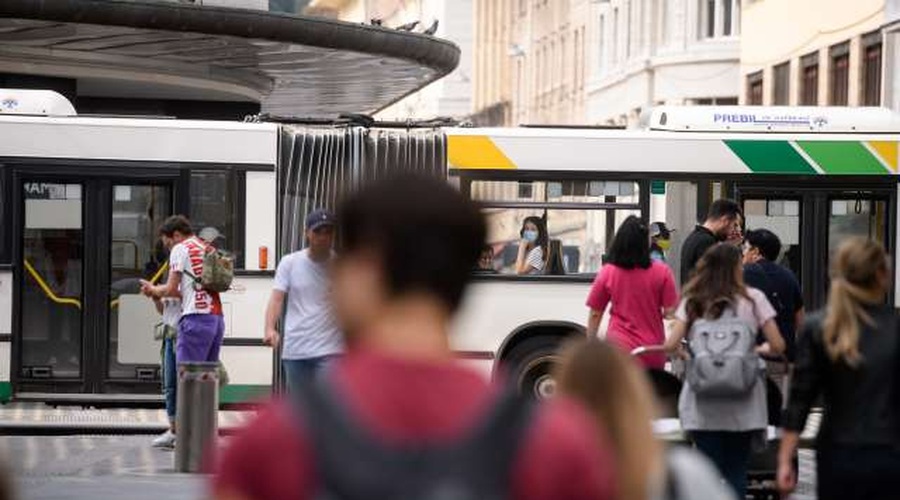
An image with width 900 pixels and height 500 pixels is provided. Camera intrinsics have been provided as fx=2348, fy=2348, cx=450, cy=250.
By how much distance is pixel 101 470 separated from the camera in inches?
593

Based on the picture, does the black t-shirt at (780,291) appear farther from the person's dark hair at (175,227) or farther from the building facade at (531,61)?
the building facade at (531,61)

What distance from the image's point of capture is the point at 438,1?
115m

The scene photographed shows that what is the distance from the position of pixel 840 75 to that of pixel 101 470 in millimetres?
29144

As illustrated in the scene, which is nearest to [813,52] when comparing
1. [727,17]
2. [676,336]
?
[727,17]

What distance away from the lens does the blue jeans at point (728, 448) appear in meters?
9.61

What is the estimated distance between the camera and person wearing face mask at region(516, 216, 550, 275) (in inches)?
742

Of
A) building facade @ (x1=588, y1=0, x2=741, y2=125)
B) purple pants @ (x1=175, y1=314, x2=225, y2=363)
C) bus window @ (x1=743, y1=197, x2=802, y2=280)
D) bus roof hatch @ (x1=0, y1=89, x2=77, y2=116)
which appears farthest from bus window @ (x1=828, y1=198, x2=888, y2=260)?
building facade @ (x1=588, y1=0, x2=741, y2=125)

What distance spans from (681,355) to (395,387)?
A: 764cm

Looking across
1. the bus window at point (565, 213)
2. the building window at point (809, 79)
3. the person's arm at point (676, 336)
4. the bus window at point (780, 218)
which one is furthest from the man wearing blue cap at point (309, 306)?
the building window at point (809, 79)

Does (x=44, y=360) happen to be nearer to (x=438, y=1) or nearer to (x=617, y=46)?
(x=617, y=46)

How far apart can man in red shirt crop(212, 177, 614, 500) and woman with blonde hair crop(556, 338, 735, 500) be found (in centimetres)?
129

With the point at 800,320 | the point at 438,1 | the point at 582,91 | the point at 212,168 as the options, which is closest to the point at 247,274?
the point at 212,168

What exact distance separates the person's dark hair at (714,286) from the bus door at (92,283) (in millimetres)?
9782

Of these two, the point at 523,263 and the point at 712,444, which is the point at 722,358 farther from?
the point at 523,263
